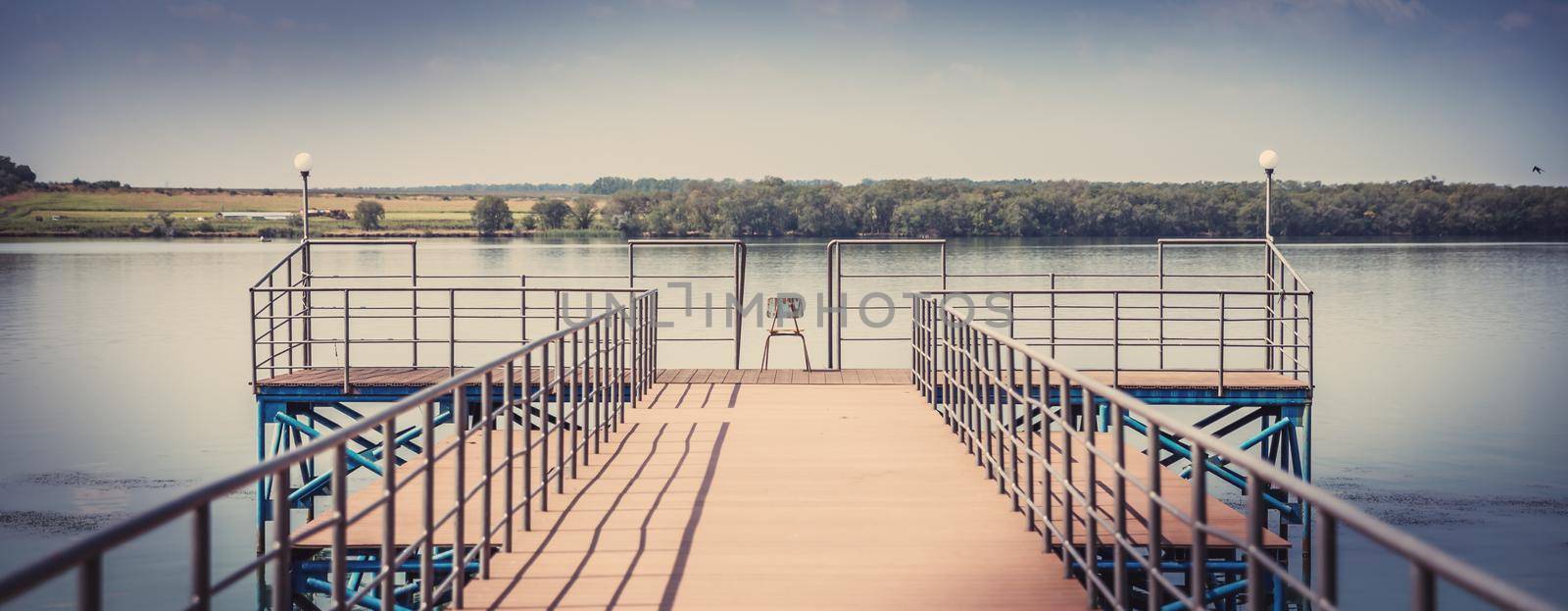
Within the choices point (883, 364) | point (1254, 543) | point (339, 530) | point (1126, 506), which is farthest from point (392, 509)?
point (883, 364)

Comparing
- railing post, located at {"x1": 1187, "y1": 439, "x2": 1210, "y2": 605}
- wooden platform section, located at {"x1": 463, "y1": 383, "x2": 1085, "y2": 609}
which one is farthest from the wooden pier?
railing post, located at {"x1": 1187, "y1": 439, "x2": 1210, "y2": 605}

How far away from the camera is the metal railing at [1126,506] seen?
76.1 inches

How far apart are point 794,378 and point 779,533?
5637 millimetres

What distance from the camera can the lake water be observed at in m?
13.6

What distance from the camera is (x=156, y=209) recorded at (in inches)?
3140

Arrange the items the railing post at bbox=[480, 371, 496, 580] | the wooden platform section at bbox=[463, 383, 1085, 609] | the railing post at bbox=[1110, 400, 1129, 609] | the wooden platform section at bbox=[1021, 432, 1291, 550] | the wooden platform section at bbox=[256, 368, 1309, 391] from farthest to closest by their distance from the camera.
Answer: the wooden platform section at bbox=[256, 368, 1309, 391], the wooden platform section at bbox=[1021, 432, 1291, 550], the railing post at bbox=[480, 371, 496, 580], the wooden platform section at bbox=[463, 383, 1085, 609], the railing post at bbox=[1110, 400, 1129, 609]

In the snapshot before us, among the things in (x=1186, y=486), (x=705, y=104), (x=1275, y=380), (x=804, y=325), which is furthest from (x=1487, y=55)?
(x=1186, y=486)

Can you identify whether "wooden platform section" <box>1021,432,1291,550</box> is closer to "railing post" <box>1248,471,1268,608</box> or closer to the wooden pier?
the wooden pier

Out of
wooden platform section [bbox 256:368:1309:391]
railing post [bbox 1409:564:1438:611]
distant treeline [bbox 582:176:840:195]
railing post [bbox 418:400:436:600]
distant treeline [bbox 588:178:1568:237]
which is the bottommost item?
wooden platform section [bbox 256:368:1309:391]

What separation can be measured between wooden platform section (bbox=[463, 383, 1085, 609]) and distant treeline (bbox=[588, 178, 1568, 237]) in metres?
38.2

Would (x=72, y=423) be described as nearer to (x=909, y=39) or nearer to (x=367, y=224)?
(x=367, y=224)

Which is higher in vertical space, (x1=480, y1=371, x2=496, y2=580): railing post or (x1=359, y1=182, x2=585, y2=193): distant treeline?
(x1=359, y1=182, x2=585, y2=193): distant treeline

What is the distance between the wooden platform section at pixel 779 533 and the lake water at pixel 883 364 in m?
7.11

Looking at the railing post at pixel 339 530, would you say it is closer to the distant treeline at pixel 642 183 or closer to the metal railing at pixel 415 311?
the metal railing at pixel 415 311
